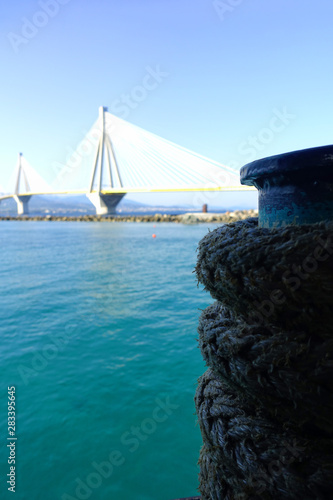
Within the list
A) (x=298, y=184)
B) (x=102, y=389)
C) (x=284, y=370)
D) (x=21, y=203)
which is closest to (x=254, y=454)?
(x=284, y=370)

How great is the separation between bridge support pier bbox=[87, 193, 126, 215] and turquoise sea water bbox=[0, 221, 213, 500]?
4688cm

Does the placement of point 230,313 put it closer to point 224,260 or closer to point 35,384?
→ point 224,260

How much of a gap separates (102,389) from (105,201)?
5661cm

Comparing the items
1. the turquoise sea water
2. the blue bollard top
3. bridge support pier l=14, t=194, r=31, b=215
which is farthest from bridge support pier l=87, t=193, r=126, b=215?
the blue bollard top

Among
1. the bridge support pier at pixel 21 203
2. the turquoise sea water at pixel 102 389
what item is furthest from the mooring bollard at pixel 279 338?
the bridge support pier at pixel 21 203

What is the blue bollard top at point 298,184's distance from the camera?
1019mm

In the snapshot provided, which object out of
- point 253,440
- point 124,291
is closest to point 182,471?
point 253,440

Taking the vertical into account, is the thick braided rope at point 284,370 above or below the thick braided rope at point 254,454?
above

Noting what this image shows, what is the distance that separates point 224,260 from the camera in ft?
3.73

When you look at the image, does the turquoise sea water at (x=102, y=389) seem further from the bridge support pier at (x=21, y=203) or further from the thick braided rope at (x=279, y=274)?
the bridge support pier at (x=21, y=203)

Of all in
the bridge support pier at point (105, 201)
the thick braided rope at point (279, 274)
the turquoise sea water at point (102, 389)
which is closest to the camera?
the thick braided rope at point (279, 274)

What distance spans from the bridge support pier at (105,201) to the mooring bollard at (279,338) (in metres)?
58.0

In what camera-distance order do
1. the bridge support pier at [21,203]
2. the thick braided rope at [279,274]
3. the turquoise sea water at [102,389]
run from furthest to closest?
the bridge support pier at [21,203] → the turquoise sea water at [102,389] → the thick braided rope at [279,274]

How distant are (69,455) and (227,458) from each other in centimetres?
402
